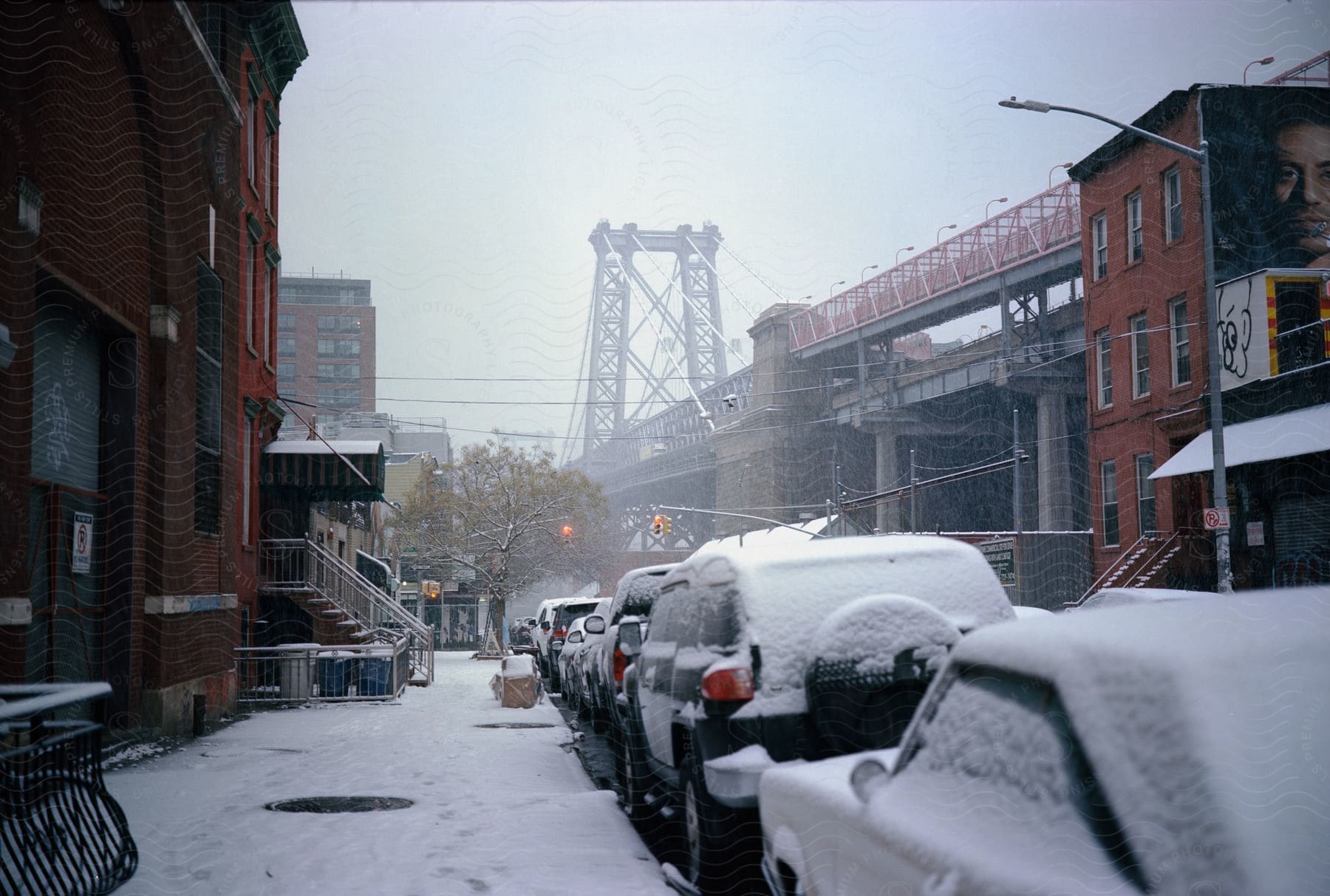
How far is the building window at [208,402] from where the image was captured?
622 inches

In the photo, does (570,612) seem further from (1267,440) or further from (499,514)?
(499,514)

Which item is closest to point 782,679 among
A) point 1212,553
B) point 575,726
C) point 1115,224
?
point 575,726

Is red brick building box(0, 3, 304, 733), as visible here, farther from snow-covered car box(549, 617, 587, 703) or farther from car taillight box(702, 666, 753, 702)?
car taillight box(702, 666, 753, 702)

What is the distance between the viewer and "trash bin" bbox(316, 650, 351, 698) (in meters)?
20.1

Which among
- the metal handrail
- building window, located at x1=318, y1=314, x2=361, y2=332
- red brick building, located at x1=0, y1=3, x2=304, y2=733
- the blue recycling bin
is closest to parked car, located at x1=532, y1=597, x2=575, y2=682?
the blue recycling bin

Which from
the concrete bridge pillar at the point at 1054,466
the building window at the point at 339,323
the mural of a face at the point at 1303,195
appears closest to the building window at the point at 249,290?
the mural of a face at the point at 1303,195

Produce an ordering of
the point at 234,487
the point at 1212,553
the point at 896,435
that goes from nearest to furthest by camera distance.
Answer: the point at 234,487 < the point at 1212,553 < the point at 896,435

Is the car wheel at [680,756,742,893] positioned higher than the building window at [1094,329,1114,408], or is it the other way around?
the building window at [1094,329,1114,408]

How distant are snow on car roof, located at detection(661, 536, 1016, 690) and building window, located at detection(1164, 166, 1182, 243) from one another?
26.1 m

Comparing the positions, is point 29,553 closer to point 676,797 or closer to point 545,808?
point 545,808

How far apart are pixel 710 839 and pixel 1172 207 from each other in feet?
91.1

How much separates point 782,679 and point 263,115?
1948 centimetres

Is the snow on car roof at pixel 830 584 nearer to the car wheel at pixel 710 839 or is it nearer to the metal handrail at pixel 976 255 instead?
the car wheel at pixel 710 839

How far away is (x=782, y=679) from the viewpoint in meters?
5.70
